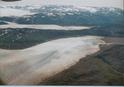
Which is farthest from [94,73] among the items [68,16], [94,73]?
[68,16]

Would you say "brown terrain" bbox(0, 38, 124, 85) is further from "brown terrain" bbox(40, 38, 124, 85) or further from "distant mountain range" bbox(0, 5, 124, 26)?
"distant mountain range" bbox(0, 5, 124, 26)

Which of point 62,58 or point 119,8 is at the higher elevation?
point 119,8

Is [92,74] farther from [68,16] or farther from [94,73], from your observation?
[68,16]

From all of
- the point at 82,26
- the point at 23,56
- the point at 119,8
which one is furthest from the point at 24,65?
the point at 119,8

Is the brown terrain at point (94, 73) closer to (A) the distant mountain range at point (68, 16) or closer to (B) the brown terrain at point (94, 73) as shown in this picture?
(B) the brown terrain at point (94, 73)

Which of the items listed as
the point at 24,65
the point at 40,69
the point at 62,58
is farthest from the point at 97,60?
the point at 24,65

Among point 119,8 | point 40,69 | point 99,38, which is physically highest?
point 119,8

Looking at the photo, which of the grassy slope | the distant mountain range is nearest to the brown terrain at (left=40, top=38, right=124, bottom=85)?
the grassy slope

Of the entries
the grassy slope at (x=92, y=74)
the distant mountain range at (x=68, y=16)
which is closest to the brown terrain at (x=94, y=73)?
the grassy slope at (x=92, y=74)

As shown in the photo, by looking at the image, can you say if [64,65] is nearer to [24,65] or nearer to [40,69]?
[40,69]
